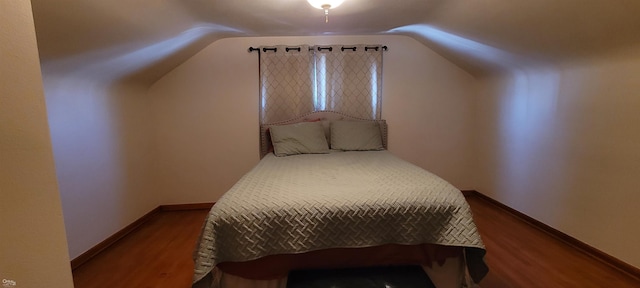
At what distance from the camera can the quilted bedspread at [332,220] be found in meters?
1.44

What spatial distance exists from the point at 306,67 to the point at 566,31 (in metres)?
2.28

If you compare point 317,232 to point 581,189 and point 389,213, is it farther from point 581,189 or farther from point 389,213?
point 581,189

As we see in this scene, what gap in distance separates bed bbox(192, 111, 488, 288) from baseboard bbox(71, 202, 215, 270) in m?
1.44

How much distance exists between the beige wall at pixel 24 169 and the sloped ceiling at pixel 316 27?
40.2 inches

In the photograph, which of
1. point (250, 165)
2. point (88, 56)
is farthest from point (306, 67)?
point (88, 56)

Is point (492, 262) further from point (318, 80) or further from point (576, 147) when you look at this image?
point (318, 80)

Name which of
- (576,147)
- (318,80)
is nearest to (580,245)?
(576,147)

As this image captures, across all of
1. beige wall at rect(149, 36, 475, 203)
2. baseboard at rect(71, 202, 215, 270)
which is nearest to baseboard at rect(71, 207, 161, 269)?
baseboard at rect(71, 202, 215, 270)

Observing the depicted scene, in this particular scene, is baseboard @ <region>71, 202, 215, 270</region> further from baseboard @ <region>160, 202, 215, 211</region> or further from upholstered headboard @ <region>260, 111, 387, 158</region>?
upholstered headboard @ <region>260, 111, 387, 158</region>

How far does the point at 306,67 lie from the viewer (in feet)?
10.9

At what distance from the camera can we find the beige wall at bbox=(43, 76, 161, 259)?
2.08 meters

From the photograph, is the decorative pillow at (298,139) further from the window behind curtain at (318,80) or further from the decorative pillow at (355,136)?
the window behind curtain at (318,80)

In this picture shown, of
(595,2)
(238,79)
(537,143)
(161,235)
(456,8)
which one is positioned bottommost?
Answer: (161,235)

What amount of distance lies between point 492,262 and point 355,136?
1.64 meters
